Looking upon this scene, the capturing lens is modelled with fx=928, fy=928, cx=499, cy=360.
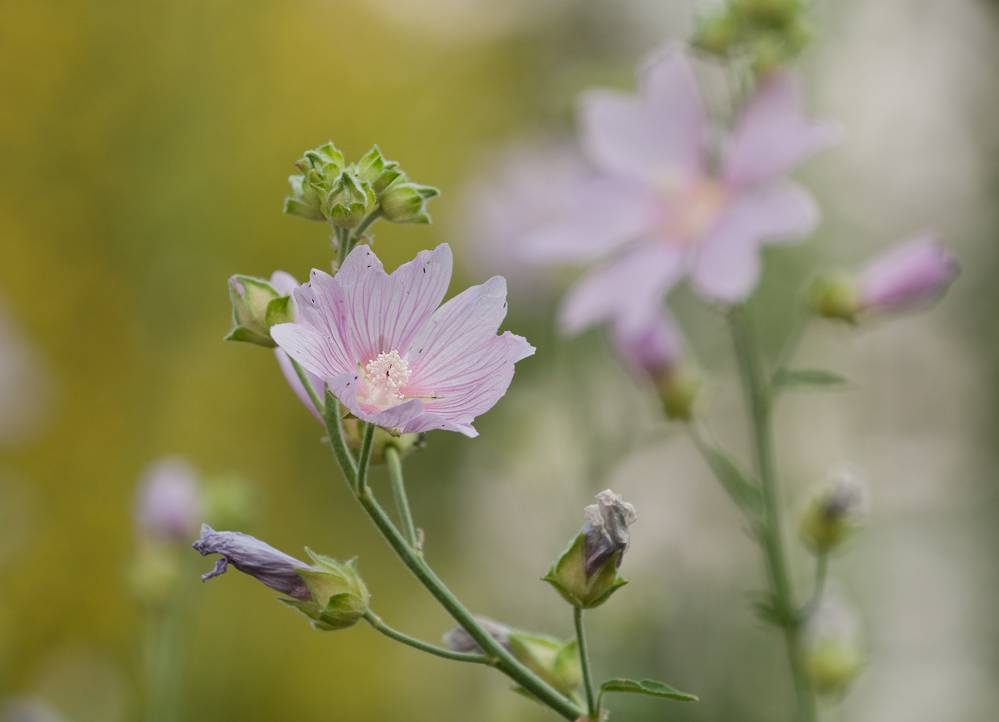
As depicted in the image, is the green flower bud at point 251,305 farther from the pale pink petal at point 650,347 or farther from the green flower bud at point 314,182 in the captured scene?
the pale pink petal at point 650,347

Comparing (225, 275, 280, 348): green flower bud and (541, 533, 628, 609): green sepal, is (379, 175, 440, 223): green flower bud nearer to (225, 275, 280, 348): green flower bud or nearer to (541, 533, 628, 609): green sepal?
(225, 275, 280, 348): green flower bud

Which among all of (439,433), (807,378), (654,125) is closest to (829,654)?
(807,378)

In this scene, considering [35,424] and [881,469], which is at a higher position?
[881,469]

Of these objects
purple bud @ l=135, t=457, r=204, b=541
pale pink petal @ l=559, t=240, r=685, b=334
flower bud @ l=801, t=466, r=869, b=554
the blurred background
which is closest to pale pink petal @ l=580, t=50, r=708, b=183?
pale pink petal @ l=559, t=240, r=685, b=334

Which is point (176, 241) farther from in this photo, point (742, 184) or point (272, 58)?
point (742, 184)

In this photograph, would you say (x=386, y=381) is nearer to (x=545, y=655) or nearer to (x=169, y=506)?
(x=545, y=655)

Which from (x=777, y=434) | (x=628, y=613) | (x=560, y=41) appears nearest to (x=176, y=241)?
(x=560, y=41)
